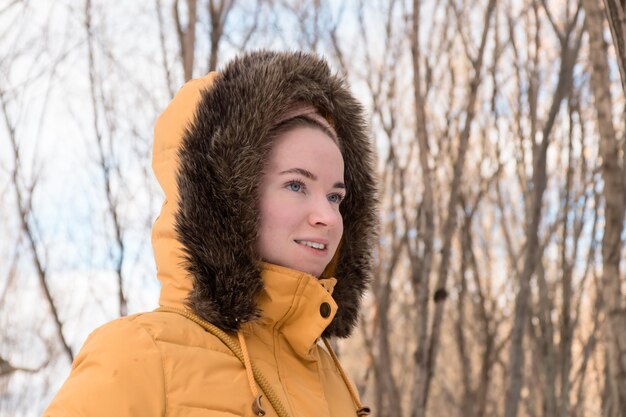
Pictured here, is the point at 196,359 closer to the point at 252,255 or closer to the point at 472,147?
the point at 252,255

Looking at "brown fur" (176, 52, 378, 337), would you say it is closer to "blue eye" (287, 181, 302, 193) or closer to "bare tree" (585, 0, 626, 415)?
"blue eye" (287, 181, 302, 193)

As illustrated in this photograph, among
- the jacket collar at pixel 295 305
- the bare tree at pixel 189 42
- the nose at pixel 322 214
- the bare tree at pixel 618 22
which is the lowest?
the jacket collar at pixel 295 305

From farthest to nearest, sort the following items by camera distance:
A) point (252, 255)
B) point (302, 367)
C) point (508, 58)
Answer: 1. point (508, 58)
2. point (302, 367)
3. point (252, 255)

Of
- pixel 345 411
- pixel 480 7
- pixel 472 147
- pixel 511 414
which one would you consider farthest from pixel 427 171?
pixel 472 147

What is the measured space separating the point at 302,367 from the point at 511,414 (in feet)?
8.10

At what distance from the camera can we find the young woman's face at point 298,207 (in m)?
1.71

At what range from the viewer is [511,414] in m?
3.92

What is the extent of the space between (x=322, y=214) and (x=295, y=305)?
207mm

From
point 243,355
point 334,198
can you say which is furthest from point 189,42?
point 243,355

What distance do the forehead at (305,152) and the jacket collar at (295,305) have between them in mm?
246

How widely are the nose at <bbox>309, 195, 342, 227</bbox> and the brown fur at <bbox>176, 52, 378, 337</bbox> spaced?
13 centimetres

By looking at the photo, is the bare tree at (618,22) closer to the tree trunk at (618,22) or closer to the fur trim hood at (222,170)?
the tree trunk at (618,22)

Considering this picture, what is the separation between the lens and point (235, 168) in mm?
1697

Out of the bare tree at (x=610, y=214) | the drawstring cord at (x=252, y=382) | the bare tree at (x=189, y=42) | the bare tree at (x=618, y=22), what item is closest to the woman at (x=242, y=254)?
the drawstring cord at (x=252, y=382)
